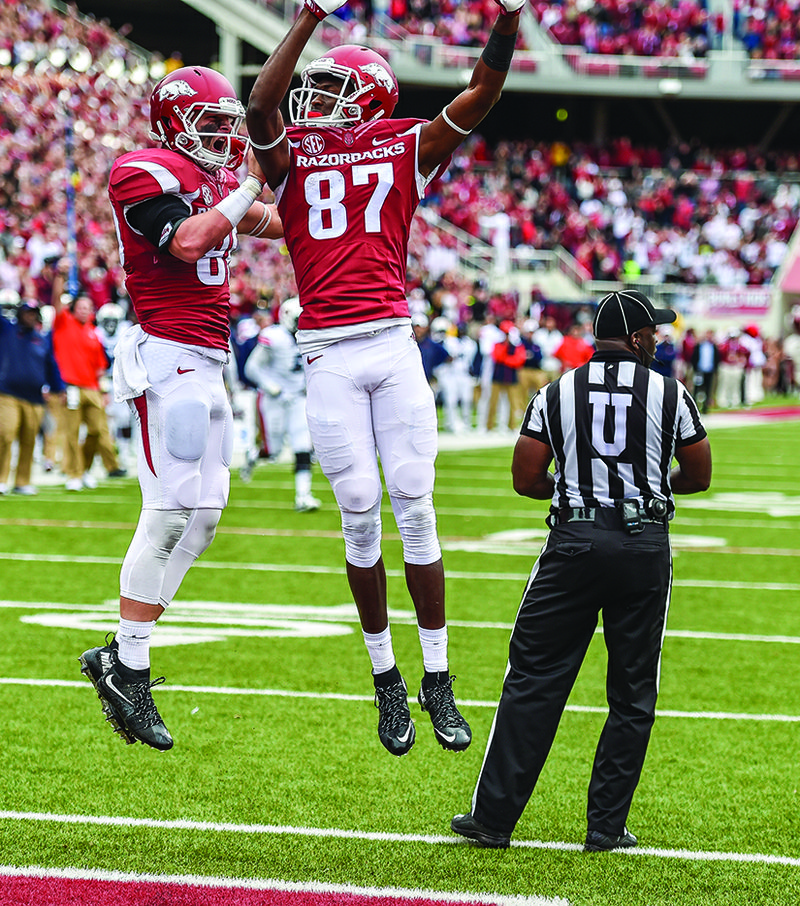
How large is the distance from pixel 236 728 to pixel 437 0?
38321 millimetres

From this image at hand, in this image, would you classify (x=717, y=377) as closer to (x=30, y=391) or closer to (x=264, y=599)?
(x=30, y=391)

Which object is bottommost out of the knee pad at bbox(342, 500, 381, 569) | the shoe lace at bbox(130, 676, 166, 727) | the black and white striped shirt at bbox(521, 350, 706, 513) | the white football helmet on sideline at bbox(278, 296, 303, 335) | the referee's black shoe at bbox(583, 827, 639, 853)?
the referee's black shoe at bbox(583, 827, 639, 853)

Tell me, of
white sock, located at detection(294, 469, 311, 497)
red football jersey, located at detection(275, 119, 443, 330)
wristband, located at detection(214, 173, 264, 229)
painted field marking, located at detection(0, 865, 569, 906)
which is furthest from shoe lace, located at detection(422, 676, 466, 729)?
white sock, located at detection(294, 469, 311, 497)

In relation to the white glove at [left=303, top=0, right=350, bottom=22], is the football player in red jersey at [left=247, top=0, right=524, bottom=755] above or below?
below

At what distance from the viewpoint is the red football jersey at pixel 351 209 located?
454 cm

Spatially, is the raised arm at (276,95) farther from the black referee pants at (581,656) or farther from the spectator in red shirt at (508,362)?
the spectator in red shirt at (508,362)

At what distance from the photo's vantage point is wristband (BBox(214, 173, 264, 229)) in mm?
4328

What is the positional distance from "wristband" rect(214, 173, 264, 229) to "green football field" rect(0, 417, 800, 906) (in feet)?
6.84

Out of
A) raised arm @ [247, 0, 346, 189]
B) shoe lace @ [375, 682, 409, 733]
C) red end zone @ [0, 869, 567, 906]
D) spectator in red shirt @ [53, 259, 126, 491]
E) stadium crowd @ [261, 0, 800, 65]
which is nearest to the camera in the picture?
red end zone @ [0, 869, 567, 906]

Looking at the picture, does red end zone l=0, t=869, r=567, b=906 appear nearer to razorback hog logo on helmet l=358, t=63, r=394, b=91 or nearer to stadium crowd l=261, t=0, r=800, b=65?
razorback hog logo on helmet l=358, t=63, r=394, b=91

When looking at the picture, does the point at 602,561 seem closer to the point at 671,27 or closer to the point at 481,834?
the point at 481,834

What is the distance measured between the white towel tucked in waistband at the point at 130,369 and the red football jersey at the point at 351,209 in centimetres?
58

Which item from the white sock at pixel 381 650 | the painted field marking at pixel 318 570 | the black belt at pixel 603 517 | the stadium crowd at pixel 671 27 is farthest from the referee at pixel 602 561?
the stadium crowd at pixel 671 27

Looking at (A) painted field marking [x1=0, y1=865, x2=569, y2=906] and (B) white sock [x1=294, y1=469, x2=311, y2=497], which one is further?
(B) white sock [x1=294, y1=469, x2=311, y2=497]
